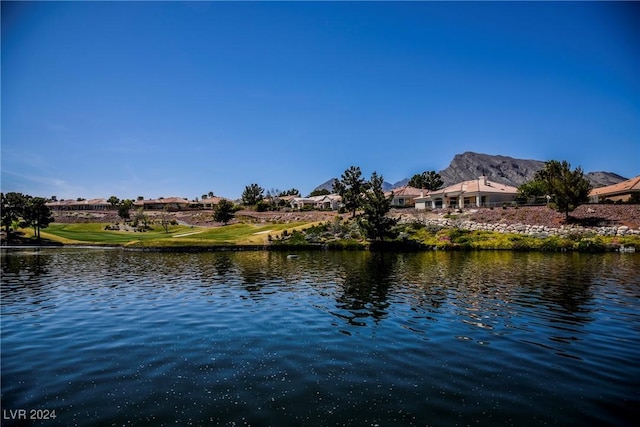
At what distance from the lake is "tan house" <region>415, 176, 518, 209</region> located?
60.0 metres

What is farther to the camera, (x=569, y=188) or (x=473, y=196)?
(x=473, y=196)

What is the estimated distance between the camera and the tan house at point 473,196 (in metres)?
88.0

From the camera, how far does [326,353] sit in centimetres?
1449

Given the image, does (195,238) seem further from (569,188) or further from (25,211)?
(569,188)

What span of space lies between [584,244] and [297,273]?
4207 centimetres

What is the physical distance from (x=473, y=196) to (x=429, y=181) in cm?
6855

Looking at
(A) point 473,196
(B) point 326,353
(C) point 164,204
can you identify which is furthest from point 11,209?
(A) point 473,196

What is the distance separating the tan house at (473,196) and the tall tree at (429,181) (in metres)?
52.9

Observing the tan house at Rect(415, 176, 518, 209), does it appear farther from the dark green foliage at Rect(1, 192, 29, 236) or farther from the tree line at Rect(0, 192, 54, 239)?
the dark green foliage at Rect(1, 192, 29, 236)

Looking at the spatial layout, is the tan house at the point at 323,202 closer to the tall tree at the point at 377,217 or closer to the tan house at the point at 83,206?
the tall tree at the point at 377,217

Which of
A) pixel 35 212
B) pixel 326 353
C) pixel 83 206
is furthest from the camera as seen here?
pixel 83 206

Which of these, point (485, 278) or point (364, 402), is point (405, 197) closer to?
point (485, 278)

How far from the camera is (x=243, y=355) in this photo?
1437 cm

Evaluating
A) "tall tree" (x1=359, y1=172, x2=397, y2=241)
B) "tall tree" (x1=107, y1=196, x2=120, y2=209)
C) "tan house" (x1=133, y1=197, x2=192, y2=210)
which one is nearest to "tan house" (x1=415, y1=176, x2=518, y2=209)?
"tall tree" (x1=359, y1=172, x2=397, y2=241)
